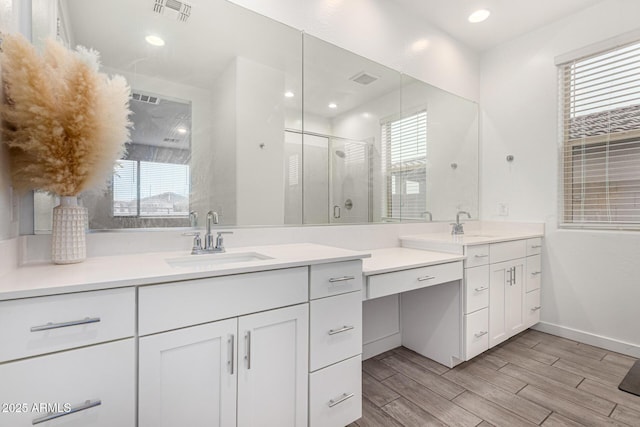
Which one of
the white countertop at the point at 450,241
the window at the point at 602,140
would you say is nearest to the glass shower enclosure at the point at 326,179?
the white countertop at the point at 450,241

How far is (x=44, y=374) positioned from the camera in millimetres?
787

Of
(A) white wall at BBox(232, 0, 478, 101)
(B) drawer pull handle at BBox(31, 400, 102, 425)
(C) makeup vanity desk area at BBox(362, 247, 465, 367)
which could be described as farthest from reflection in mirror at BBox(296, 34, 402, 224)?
(B) drawer pull handle at BBox(31, 400, 102, 425)

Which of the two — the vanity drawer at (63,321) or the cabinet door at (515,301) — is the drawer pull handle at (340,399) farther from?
the cabinet door at (515,301)

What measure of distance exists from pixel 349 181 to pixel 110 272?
1511 mm

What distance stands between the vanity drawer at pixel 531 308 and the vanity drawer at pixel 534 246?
0.35 meters

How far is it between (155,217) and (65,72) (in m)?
0.65

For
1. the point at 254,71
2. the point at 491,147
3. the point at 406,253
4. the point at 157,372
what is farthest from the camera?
the point at 491,147

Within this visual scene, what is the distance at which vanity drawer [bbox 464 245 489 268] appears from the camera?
6.63ft

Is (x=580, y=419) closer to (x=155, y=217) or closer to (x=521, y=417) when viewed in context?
(x=521, y=417)

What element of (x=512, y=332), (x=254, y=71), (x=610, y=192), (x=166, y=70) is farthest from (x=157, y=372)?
(x=610, y=192)

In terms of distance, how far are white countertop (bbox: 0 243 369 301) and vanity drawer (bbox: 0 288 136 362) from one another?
0.03 meters

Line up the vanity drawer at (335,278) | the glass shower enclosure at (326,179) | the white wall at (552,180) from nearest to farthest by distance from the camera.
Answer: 1. the vanity drawer at (335,278)
2. the glass shower enclosure at (326,179)
3. the white wall at (552,180)

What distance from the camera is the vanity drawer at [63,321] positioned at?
2.47 feet

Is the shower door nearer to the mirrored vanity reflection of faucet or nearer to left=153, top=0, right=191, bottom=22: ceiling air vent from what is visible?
the mirrored vanity reflection of faucet
